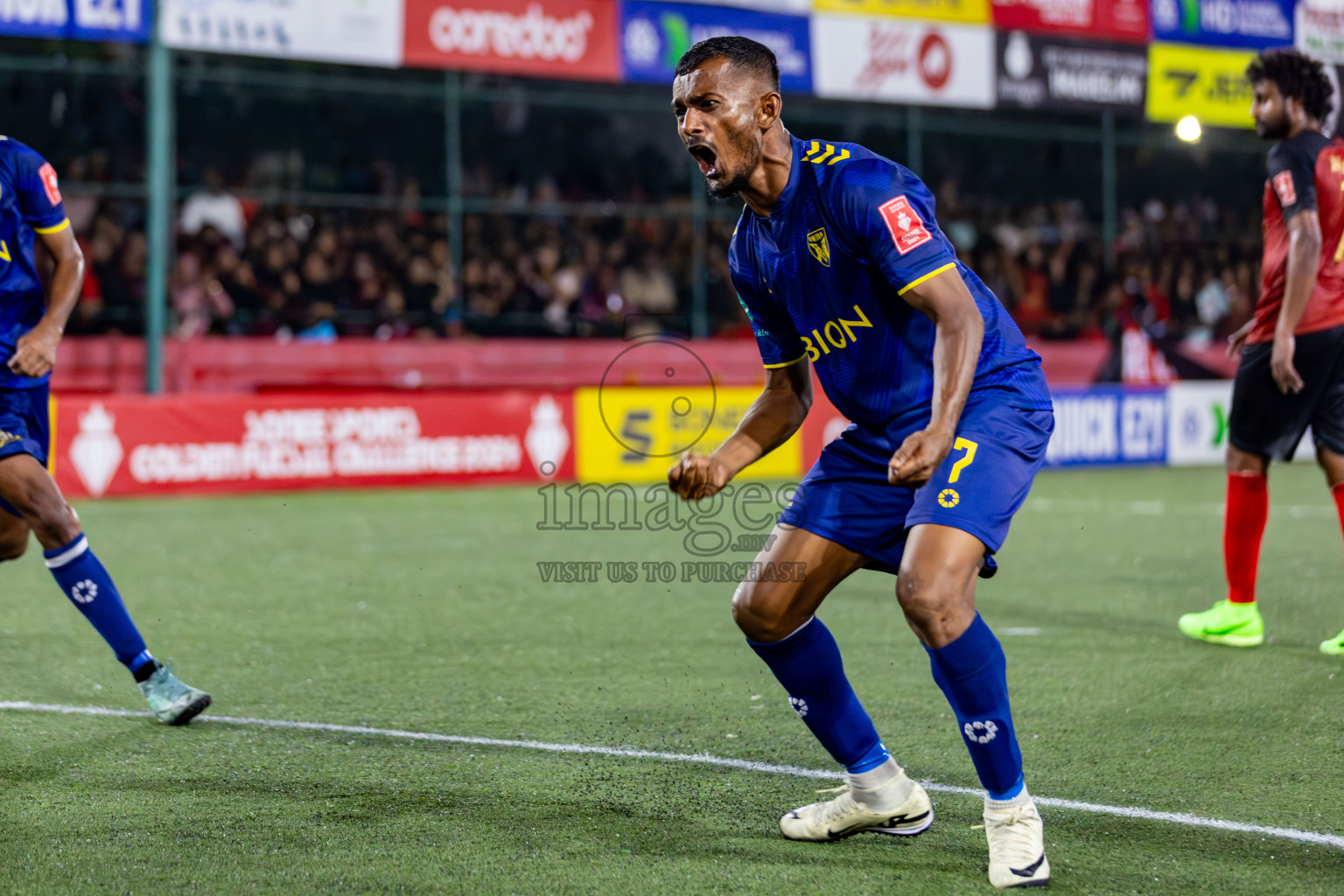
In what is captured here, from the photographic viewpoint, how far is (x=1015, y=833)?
11.0 ft

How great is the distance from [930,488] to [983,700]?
492 millimetres

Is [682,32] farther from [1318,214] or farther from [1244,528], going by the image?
[1244,528]

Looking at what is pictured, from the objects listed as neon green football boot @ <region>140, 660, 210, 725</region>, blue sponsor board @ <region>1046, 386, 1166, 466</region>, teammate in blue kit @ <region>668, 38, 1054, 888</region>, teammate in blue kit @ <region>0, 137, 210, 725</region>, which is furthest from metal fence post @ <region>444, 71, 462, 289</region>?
teammate in blue kit @ <region>668, 38, 1054, 888</region>

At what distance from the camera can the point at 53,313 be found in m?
4.99

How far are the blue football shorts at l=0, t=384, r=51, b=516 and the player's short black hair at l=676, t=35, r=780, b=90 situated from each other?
2.71 meters

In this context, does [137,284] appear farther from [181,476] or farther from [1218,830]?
[1218,830]

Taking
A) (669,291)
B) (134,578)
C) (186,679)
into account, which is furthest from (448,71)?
(186,679)

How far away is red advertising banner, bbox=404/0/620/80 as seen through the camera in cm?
1489

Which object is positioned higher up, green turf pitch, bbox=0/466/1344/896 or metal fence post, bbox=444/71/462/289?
metal fence post, bbox=444/71/462/289

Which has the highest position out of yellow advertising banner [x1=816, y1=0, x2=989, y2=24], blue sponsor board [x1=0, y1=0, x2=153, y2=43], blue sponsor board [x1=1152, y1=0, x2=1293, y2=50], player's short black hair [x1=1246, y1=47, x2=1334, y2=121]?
blue sponsor board [x1=1152, y1=0, x2=1293, y2=50]

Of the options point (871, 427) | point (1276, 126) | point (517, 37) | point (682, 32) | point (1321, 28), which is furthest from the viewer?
point (1321, 28)

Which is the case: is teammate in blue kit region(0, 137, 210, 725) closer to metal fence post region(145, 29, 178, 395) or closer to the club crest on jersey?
the club crest on jersey

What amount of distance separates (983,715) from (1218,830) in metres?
0.84

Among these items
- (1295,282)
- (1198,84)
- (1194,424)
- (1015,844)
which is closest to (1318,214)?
(1295,282)
